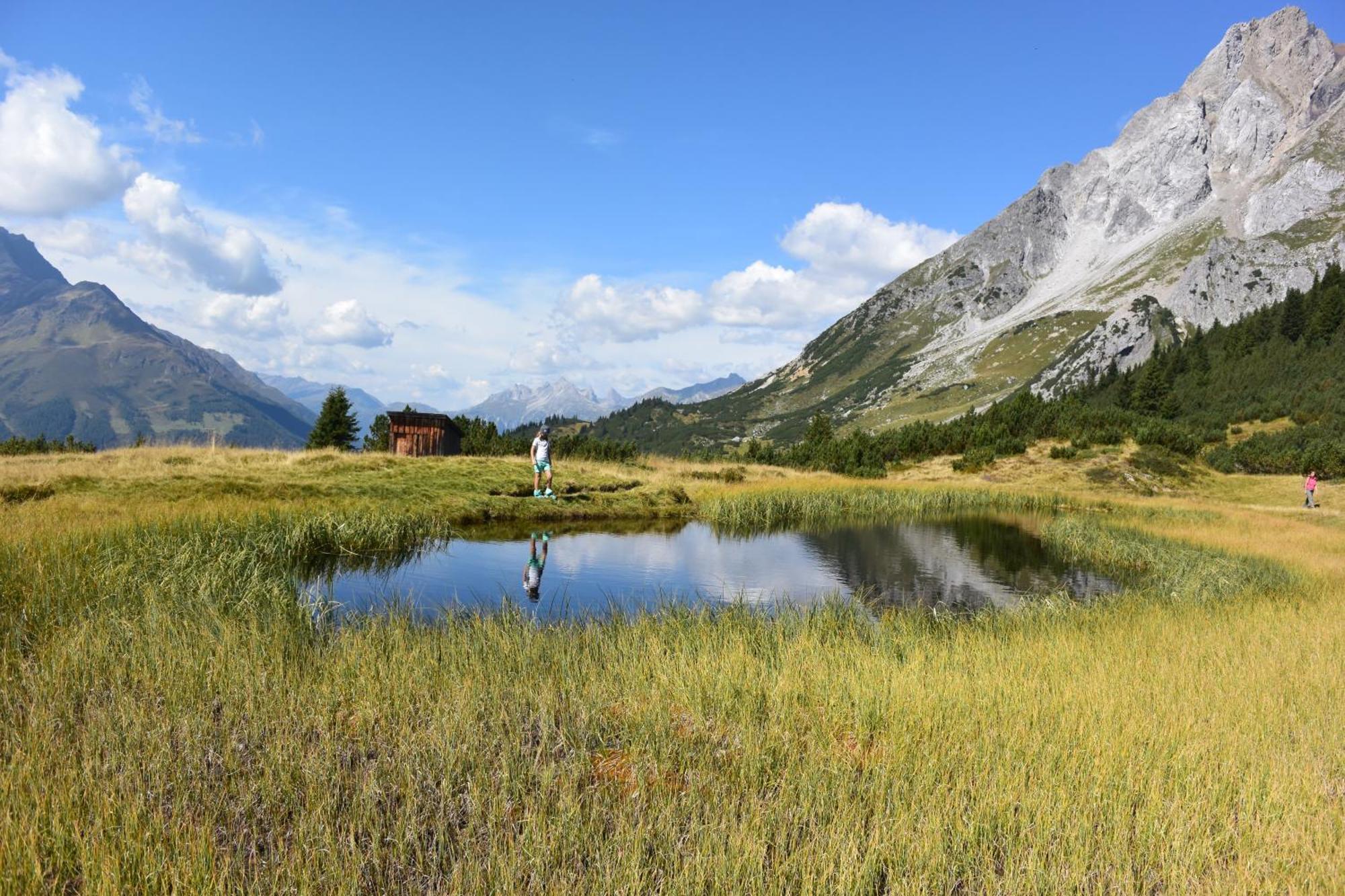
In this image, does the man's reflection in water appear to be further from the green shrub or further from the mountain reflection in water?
the green shrub

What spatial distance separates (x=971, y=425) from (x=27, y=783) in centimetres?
7615

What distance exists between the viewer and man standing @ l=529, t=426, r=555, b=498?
29036 mm

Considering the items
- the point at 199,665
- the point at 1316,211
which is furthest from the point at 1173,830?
the point at 1316,211

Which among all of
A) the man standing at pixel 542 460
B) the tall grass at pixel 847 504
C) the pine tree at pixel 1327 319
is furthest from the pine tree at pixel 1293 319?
the man standing at pixel 542 460

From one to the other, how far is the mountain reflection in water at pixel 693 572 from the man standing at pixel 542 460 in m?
3.74

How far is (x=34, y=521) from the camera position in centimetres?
1403

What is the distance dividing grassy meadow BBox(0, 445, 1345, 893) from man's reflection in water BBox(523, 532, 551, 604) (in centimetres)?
479

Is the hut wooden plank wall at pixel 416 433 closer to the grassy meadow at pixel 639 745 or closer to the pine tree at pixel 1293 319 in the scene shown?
the grassy meadow at pixel 639 745

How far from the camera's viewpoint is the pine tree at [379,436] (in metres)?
51.7

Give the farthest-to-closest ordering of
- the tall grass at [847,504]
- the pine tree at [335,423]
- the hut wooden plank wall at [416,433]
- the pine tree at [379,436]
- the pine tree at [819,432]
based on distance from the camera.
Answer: the pine tree at [819,432] < the pine tree at [335,423] < the pine tree at [379,436] < the hut wooden plank wall at [416,433] < the tall grass at [847,504]

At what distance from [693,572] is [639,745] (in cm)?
1424

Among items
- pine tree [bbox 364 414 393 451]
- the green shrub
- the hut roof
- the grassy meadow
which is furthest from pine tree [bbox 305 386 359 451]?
the green shrub

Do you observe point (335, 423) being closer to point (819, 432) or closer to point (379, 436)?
point (379, 436)

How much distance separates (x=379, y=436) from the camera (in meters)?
57.2
